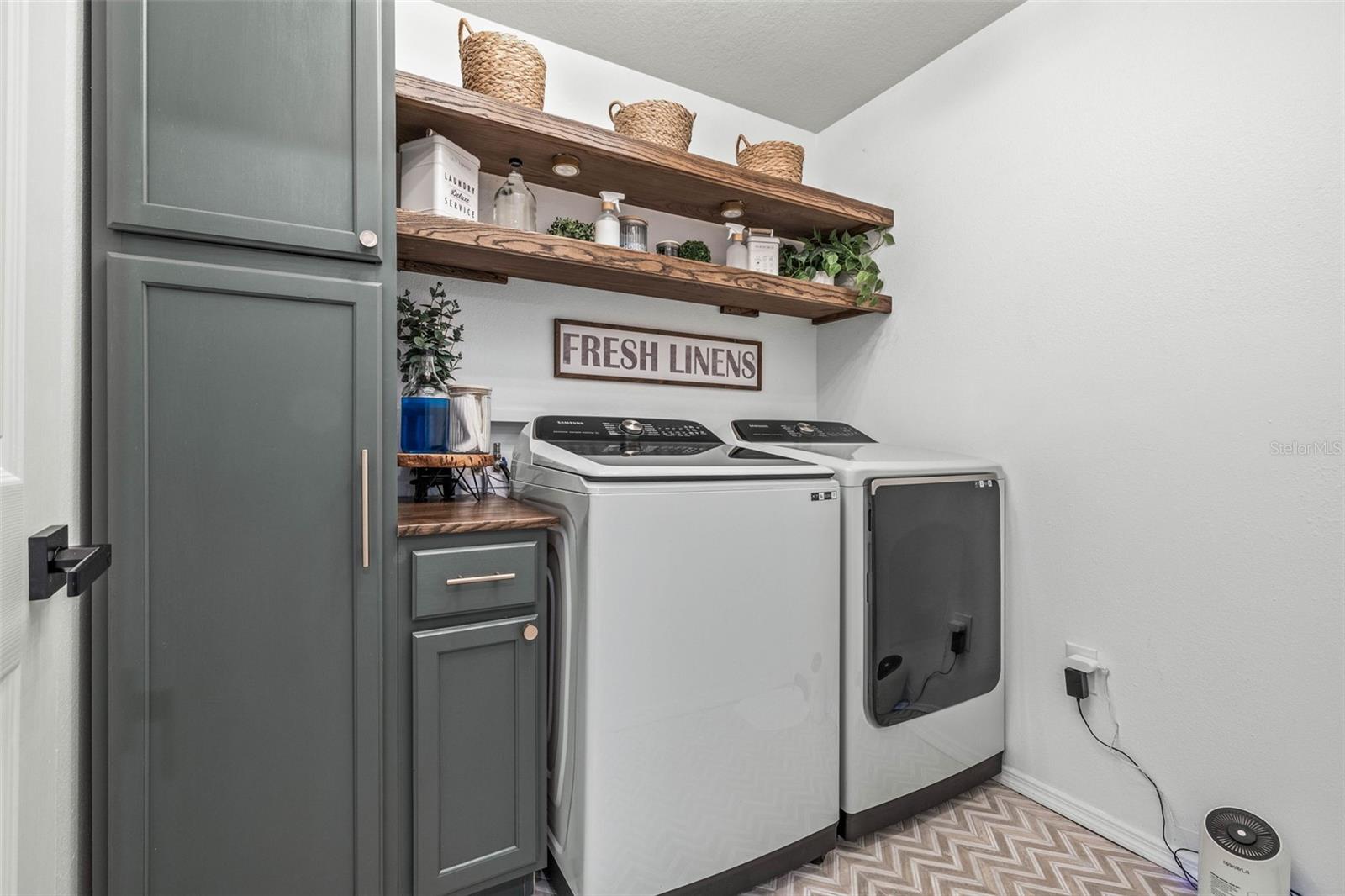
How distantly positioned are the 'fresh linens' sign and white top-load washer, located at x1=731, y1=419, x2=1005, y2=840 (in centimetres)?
62

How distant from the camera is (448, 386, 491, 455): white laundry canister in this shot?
170 cm

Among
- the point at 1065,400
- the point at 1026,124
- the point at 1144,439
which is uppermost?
the point at 1026,124

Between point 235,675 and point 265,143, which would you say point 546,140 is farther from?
point 235,675

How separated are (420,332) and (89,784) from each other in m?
1.21

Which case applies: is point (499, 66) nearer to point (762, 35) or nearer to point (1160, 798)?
point (762, 35)

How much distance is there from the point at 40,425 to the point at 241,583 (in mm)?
523

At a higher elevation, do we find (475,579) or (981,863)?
(475,579)

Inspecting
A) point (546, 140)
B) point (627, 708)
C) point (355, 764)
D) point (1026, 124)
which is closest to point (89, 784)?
point (355, 764)

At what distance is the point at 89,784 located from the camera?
1.13m

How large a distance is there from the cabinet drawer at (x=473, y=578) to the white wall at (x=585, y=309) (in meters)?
0.75

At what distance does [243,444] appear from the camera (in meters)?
1.24

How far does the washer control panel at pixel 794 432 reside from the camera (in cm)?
229

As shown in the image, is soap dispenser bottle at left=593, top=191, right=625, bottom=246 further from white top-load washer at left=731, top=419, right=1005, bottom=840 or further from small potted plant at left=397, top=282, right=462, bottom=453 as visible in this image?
white top-load washer at left=731, top=419, right=1005, bottom=840

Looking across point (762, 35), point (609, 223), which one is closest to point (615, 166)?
point (609, 223)
